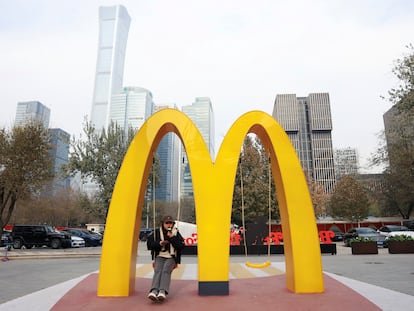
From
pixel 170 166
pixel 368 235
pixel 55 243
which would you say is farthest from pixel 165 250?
pixel 170 166

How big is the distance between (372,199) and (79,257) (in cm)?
3626

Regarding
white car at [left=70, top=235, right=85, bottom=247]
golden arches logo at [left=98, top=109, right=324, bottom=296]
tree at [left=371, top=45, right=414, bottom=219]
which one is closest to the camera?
golden arches logo at [left=98, top=109, right=324, bottom=296]

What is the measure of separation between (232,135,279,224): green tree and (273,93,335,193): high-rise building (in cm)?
7661

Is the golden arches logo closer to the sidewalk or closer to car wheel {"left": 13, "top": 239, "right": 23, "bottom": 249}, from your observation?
the sidewalk

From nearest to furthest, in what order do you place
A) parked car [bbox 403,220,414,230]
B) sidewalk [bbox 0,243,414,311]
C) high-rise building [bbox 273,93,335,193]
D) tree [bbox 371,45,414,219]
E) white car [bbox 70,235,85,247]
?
1. sidewalk [bbox 0,243,414,311]
2. tree [bbox 371,45,414,219]
3. white car [bbox 70,235,85,247]
4. parked car [bbox 403,220,414,230]
5. high-rise building [bbox 273,93,335,193]

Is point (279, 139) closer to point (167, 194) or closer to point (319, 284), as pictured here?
point (319, 284)

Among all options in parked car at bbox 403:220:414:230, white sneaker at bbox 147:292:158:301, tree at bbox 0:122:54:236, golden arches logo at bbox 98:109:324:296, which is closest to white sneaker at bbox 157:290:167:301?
white sneaker at bbox 147:292:158:301

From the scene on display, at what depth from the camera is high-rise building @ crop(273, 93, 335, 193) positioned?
101938 millimetres

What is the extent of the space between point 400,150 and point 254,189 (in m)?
12.1

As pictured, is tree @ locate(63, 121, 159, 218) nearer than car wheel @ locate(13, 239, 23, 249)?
No

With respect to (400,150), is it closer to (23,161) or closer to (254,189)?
(254,189)

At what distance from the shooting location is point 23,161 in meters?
17.5

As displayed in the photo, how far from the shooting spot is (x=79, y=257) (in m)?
16.5

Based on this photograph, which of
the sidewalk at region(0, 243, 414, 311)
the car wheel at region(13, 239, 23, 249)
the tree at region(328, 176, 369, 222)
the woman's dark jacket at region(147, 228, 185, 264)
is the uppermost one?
the tree at region(328, 176, 369, 222)
